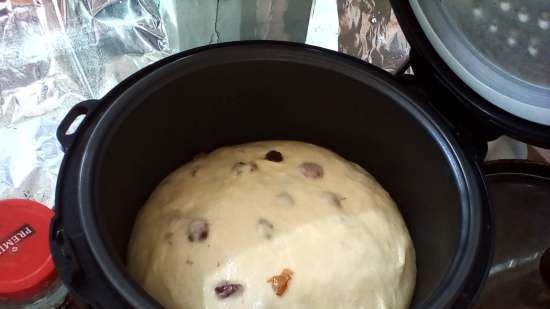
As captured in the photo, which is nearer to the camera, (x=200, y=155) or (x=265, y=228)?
(x=265, y=228)

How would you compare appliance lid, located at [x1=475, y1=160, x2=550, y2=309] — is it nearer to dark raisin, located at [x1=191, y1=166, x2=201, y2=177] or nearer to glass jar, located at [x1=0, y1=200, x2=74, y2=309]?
dark raisin, located at [x1=191, y1=166, x2=201, y2=177]

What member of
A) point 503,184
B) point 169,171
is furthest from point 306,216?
point 503,184

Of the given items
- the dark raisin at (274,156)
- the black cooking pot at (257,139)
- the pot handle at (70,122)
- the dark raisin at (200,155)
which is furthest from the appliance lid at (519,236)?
the pot handle at (70,122)

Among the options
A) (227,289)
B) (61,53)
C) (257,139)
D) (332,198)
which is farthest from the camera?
(61,53)

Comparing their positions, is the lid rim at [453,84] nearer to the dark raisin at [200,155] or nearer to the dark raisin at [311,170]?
the dark raisin at [311,170]

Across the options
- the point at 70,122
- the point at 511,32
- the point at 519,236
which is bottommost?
the point at 519,236

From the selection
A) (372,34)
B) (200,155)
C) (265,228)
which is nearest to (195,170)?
(200,155)

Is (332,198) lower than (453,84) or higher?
lower

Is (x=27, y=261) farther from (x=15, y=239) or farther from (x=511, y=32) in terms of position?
(x=511, y=32)
